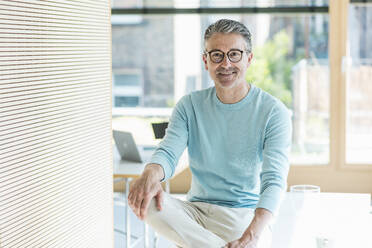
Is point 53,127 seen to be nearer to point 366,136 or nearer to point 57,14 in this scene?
point 57,14

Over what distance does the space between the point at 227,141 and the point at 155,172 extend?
1.18 feet

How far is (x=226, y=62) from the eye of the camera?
2211 millimetres

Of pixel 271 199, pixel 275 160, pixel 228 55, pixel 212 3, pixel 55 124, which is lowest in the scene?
pixel 271 199

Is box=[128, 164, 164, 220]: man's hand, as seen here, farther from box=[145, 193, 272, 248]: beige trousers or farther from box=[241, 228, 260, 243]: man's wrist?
box=[241, 228, 260, 243]: man's wrist

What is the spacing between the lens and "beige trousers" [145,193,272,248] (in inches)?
77.4

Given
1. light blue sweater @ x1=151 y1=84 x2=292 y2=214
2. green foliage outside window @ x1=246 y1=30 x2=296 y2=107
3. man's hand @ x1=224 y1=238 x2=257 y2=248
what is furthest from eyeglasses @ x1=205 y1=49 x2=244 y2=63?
green foliage outside window @ x1=246 y1=30 x2=296 y2=107

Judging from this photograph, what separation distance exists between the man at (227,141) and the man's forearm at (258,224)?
158mm

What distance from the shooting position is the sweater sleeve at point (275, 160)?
201 centimetres

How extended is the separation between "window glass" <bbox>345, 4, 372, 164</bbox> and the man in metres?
2.93

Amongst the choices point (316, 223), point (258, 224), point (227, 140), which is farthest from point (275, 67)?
point (258, 224)

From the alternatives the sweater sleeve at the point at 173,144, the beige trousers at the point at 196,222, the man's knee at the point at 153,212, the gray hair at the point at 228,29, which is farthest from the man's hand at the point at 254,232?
the gray hair at the point at 228,29

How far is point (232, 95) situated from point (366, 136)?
3082 millimetres

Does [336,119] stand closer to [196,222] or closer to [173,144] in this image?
[173,144]

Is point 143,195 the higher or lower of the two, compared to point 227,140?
lower
